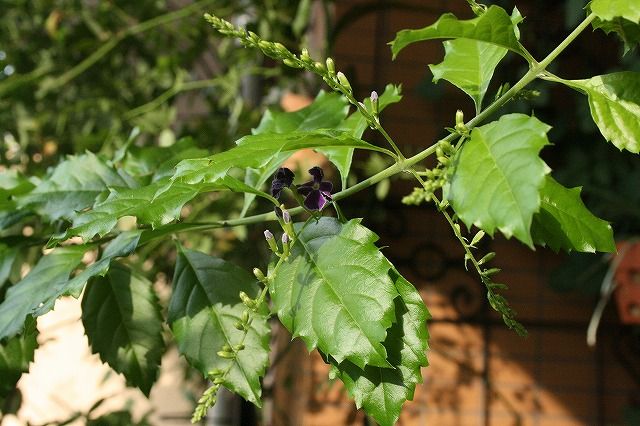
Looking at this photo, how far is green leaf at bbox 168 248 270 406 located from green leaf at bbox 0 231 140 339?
0.25 ft

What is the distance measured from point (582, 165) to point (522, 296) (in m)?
0.37

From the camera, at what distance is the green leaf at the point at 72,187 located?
828 millimetres

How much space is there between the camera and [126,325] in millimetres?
812

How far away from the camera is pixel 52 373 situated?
4.25m

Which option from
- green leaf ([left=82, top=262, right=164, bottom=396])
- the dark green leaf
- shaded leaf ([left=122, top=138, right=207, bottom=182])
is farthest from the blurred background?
the dark green leaf

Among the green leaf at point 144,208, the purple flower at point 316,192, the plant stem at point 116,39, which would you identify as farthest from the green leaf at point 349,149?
the plant stem at point 116,39

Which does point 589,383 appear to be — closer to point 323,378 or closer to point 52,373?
point 323,378

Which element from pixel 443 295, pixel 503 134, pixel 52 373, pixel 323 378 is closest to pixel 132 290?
pixel 503 134

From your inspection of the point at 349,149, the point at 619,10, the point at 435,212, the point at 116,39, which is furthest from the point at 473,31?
the point at 116,39

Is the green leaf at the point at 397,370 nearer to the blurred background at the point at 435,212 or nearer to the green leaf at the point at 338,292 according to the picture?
the green leaf at the point at 338,292

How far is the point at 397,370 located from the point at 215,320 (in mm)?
227

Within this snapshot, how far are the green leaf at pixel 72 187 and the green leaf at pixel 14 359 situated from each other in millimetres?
137

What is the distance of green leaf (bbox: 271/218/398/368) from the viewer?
0.54 m

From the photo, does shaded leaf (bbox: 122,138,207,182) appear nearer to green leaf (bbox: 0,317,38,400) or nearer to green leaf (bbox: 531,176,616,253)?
green leaf (bbox: 0,317,38,400)
